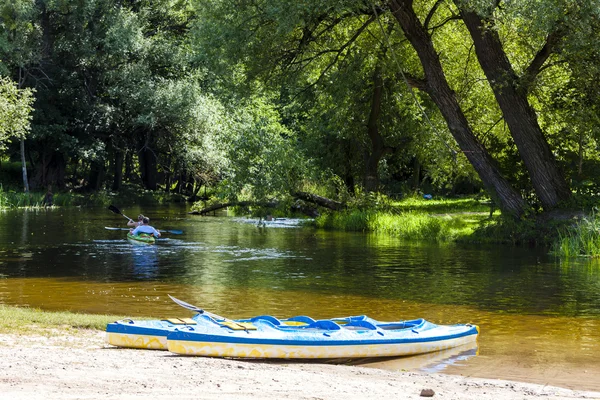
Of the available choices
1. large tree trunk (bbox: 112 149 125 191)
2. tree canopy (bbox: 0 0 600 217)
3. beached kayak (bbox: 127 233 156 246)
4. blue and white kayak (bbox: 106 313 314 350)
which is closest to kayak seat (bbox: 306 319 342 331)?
blue and white kayak (bbox: 106 313 314 350)

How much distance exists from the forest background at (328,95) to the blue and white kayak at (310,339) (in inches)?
473

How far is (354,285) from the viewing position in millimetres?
16297

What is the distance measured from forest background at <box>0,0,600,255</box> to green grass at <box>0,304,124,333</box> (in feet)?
40.9

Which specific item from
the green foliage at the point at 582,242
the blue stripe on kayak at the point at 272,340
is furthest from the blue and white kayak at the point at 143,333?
the green foliage at the point at 582,242

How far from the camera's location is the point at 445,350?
33.7 feet

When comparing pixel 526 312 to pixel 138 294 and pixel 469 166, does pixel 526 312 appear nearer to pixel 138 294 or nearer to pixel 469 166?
pixel 138 294

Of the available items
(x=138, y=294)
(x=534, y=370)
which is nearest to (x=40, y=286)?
(x=138, y=294)

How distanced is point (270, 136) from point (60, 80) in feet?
58.5

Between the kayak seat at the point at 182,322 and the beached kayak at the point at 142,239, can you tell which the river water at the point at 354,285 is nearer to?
the beached kayak at the point at 142,239

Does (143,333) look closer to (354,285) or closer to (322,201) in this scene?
(354,285)

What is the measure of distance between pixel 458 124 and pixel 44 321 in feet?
55.3

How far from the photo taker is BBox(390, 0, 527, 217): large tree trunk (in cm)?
2453

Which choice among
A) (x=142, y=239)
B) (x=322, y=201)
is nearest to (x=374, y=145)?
(x=322, y=201)

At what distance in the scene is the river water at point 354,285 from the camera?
10453 mm
